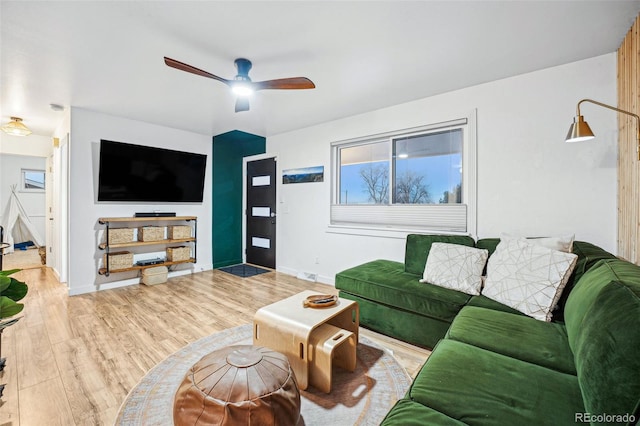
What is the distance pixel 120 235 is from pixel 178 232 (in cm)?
76

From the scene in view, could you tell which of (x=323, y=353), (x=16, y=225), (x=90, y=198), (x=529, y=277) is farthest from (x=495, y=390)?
(x=16, y=225)

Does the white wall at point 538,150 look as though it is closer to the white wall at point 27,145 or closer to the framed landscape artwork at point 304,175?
the framed landscape artwork at point 304,175

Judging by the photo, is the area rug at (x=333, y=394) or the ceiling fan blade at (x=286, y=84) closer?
the area rug at (x=333, y=394)

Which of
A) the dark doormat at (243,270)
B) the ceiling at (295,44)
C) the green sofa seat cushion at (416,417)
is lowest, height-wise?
the dark doormat at (243,270)

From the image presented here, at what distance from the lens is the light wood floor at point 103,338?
163 centimetres

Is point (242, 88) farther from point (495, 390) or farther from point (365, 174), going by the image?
point (495, 390)

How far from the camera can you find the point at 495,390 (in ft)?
3.56

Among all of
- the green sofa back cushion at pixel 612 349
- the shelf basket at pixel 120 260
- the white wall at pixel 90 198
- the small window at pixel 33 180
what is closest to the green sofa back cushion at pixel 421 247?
the green sofa back cushion at pixel 612 349

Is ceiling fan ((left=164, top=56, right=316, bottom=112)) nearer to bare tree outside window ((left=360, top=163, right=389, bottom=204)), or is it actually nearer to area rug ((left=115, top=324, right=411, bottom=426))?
bare tree outside window ((left=360, top=163, right=389, bottom=204))

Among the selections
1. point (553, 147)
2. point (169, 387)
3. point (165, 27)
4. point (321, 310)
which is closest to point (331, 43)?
point (165, 27)

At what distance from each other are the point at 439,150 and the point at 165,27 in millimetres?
2875

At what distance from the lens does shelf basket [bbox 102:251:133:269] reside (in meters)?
3.76

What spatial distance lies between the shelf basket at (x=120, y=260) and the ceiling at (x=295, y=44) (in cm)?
200

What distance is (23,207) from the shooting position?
6.51m
